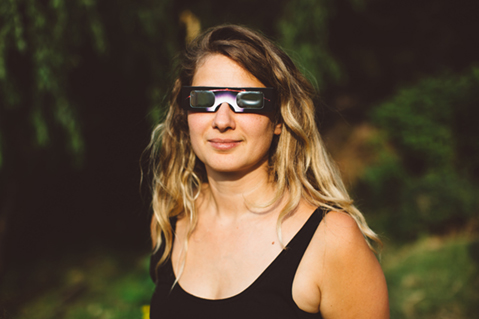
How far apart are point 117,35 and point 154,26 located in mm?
364

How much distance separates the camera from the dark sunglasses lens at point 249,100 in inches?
63.4

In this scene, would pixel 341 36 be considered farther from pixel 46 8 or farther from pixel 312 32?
pixel 46 8

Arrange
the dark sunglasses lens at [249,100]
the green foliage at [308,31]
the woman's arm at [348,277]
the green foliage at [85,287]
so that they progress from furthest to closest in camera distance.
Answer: the green foliage at [308,31]
the green foliage at [85,287]
the dark sunglasses lens at [249,100]
the woman's arm at [348,277]

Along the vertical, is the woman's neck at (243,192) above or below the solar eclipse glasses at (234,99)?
below

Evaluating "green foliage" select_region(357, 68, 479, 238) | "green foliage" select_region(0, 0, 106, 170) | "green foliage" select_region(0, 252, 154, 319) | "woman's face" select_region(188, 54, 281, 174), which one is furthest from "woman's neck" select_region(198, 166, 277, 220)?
"green foliage" select_region(357, 68, 479, 238)

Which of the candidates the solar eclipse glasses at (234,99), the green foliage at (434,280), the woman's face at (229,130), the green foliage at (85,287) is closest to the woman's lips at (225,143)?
the woman's face at (229,130)

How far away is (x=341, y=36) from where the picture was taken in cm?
670

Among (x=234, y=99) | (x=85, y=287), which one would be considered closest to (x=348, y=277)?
(x=234, y=99)

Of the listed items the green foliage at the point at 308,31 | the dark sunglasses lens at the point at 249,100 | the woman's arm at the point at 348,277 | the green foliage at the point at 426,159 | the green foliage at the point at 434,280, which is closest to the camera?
the woman's arm at the point at 348,277

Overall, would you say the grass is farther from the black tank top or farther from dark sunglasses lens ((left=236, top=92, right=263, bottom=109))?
dark sunglasses lens ((left=236, top=92, right=263, bottom=109))

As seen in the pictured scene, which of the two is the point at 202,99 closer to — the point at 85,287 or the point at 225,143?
the point at 225,143

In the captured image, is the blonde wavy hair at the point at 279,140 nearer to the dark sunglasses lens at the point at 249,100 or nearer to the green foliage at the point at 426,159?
the dark sunglasses lens at the point at 249,100

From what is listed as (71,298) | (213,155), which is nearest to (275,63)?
(213,155)

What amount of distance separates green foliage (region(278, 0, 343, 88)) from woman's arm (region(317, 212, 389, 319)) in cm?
315
